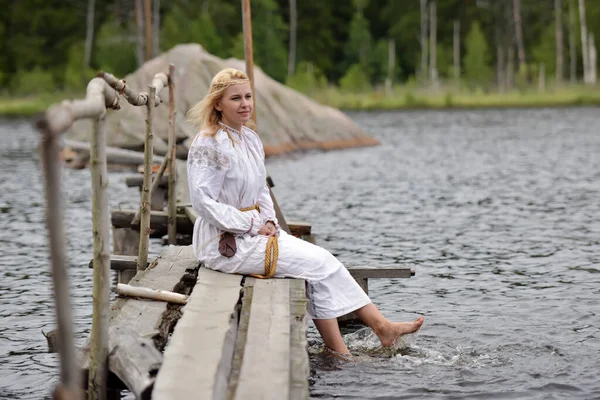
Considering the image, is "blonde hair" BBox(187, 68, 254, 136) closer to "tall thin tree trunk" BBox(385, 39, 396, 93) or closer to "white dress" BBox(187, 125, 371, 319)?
"white dress" BBox(187, 125, 371, 319)

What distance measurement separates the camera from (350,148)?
3056 centimetres

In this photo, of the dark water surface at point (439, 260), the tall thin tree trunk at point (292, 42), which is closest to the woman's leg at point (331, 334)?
the dark water surface at point (439, 260)

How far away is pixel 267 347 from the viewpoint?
5250 millimetres

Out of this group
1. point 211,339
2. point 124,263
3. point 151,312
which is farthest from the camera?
point 124,263

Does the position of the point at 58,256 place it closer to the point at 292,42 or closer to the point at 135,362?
the point at 135,362

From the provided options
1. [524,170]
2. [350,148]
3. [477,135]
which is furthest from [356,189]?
[477,135]

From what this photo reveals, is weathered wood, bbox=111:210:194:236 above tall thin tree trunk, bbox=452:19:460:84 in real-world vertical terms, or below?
below

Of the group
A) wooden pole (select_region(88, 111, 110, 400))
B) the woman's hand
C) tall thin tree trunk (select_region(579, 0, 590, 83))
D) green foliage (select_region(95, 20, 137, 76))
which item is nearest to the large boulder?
the woman's hand

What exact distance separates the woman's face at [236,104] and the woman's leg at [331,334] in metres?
1.39

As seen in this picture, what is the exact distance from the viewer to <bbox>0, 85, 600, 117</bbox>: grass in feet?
177

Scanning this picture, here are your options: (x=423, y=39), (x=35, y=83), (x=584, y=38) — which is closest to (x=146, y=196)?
(x=35, y=83)

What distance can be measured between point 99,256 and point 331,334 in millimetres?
2357

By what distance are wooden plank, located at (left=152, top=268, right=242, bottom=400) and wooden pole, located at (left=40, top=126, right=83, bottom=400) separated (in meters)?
0.49

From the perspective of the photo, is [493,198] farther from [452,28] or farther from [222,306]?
[452,28]
